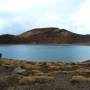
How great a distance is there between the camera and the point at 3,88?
16859 millimetres

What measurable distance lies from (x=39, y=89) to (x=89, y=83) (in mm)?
4138

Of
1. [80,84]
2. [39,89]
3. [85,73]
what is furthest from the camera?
[85,73]

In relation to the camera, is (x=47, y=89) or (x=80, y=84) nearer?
(x=47, y=89)

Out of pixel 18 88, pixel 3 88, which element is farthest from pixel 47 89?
pixel 3 88

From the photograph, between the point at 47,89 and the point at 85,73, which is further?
the point at 85,73

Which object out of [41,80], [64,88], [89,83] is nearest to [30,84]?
[41,80]

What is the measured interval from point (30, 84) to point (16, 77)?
305cm

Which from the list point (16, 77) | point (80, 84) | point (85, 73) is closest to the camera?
point (80, 84)

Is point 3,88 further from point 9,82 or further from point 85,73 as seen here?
point 85,73

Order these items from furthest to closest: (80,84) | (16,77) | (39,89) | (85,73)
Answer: (85,73) < (16,77) < (80,84) < (39,89)

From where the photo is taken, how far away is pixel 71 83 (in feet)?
60.6

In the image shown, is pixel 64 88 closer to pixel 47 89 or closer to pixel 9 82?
pixel 47 89

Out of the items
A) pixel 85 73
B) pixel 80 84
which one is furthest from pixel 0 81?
pixel 85 73

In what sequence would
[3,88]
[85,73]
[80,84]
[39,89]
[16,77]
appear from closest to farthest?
[39,89]
[3,88]
[80,84]
[16,77]
[85,73]
